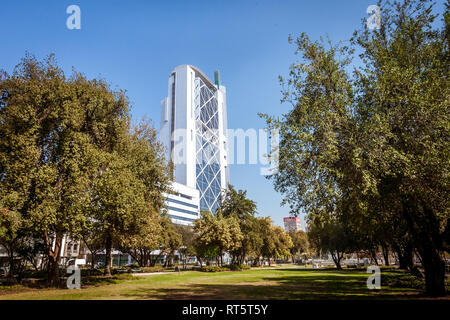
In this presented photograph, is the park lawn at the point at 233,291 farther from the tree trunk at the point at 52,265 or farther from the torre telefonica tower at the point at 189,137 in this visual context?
the torre telefonica tower at the point at 189,137

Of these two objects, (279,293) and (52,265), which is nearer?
(279,293)

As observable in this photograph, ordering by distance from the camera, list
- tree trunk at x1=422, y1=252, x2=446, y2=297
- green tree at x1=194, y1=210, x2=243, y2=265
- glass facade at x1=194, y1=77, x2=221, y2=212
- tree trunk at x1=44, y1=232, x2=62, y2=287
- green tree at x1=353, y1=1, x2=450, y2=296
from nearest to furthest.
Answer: green tree at x1=353, y1=1, x2=450, y2=296, tree trunk at x1=422, y1=252, x2=446, y2=297, tree trunk at x1=44, y1=232, x2=62, y2=287, green tree at x1=194, y1=210, x2=243, y2=265, glass facade at x1=194, y1=77, x2=221, y2=212

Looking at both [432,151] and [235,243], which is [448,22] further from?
[235,243]

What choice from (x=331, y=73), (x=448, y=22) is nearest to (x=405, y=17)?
(x=448, y=22)

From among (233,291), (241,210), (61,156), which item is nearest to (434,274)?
(233,291)

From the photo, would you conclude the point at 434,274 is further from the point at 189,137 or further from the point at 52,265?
the point at 189,137

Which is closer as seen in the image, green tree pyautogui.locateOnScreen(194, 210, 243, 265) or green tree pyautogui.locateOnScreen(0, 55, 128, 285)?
green tree pyautogui.locateOnScreen(0, 55, 128, 285)

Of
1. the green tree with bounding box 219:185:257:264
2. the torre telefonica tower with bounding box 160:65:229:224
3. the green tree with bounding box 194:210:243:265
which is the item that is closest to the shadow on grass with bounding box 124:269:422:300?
the green tree with bounding box 194:210:243:265

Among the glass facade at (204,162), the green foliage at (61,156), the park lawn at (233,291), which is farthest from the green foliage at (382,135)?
the glass facade at (204,162)

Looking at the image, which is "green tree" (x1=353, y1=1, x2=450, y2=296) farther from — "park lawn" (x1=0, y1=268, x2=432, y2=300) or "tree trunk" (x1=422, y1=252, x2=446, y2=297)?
"park lawn" (x1=0, y1=268, x2=432, y2=300)

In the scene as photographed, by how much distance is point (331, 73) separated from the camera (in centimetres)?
1455

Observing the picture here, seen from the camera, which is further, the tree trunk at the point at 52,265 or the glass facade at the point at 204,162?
the glass facade at the point at 204,162

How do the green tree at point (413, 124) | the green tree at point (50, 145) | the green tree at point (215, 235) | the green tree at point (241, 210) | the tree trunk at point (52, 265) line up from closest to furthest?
the green tree at point (413, 124) < the green tree at point (50, 145) < the tree trunk at point (52, 265) < the green tree at point (215, 235) < the green tree at point (241, 210)
